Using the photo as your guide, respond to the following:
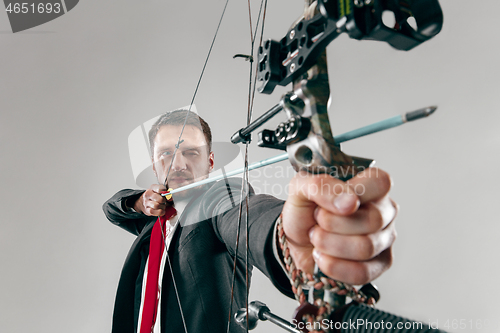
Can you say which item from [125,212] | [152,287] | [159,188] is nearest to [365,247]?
[152,287]

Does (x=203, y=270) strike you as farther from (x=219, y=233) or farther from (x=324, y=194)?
(x=324, y=194)

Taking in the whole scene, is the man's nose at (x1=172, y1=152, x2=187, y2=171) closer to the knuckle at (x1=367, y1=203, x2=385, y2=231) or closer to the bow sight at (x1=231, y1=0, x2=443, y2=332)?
the bow sight at (x1=231, y1=0, x2=443, y2=332)

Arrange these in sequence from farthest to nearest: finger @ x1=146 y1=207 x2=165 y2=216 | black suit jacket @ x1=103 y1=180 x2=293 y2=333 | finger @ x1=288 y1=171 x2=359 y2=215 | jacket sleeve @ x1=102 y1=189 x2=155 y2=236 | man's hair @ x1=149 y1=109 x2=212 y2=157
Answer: jacket sleeve @ x1=102 y1=189 x2=155 y2=236 < man's hair @ x1=149 y1=109 x2=212 y2=157 < finger @ x1=146 y1=207 x2=165 y2=216 < black suit jacket @ x1=103 y1=180 x2=293 y2=333 < finger @ x1=288 y1=171 x2=359 y2=215

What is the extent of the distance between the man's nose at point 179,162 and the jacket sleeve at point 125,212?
25 cm

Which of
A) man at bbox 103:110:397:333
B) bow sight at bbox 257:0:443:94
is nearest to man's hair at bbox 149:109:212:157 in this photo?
man at bbox 103:110:397:333

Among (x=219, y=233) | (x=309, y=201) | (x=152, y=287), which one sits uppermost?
(x=309, y=201)

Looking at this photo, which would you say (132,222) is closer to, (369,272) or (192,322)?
(192,322)

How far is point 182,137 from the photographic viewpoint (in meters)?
1.13

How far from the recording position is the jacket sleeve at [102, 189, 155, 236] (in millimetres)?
1281

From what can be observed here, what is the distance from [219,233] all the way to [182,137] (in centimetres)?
42

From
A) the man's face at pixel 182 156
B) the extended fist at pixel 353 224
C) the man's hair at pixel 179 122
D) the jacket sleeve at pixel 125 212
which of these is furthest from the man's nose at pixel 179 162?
the extended fist at pixel 353 224

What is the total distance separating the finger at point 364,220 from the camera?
0.35 m

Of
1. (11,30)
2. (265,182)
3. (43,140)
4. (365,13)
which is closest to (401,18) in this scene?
(365,13)

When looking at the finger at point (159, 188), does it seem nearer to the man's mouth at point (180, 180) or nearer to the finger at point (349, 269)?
the man's mouth at point (180, 180)
